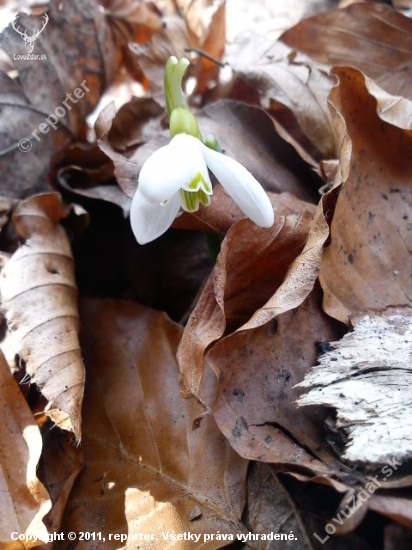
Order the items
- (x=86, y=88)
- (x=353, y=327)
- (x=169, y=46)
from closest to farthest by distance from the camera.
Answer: (x=353, y=327) → (x=86, y=88) → (x=169, y=46)

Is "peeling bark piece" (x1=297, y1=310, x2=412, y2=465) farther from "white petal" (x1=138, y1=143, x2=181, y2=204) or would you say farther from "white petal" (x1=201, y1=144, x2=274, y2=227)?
"white petal" (x1=138, y1=143, x2=181, y2=204)

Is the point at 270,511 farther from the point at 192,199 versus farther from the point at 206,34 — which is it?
the point at 206,34

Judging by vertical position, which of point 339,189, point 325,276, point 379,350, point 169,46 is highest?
point 169,46

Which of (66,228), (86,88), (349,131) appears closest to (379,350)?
(349,131)

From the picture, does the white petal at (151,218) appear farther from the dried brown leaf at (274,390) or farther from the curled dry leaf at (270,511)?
the curled dry leaf at (270,511)

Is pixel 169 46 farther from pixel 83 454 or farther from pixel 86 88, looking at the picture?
pixel 83 454
